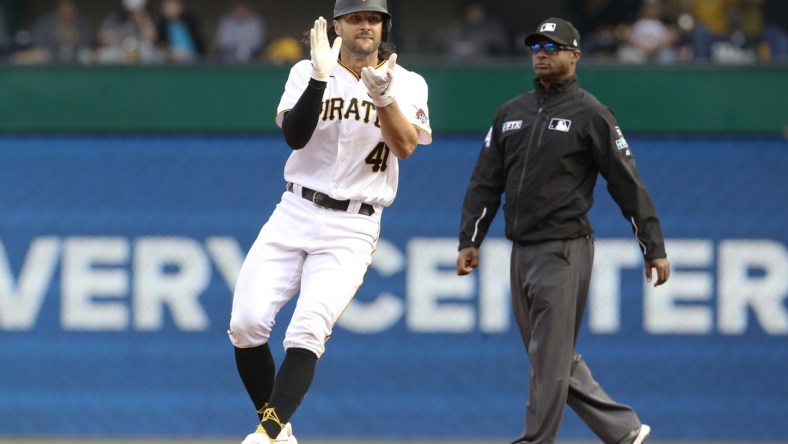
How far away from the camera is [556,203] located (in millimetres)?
6188

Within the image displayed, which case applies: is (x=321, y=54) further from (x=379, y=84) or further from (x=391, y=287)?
(x=391, y=287)

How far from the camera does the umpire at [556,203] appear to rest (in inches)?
242

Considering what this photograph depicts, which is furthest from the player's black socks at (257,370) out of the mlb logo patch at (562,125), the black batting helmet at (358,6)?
the mlb logo patch at (562,125)

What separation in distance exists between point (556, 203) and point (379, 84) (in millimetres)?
1349

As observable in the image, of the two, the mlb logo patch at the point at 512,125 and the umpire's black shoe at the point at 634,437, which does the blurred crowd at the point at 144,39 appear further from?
the umpire's black shoe at the point at 634,437

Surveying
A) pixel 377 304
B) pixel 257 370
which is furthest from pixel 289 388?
pixel 377 304

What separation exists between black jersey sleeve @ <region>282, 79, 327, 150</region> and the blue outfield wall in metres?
2.93

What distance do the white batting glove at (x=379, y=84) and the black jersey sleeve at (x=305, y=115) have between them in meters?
0.18

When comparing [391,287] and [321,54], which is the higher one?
[321,54]

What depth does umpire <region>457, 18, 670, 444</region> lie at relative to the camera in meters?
6.15

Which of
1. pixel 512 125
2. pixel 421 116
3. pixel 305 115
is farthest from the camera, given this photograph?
pixel 512 125

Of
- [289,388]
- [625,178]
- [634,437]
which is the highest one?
[625,178]

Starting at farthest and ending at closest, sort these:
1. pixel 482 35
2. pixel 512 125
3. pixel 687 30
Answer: pixel 482 35 < pixel 687 30 < pixel 512 125

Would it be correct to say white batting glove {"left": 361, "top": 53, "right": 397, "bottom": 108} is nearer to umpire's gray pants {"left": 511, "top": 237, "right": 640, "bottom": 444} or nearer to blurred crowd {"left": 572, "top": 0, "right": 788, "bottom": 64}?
umpire's gray pants {"left": 511, "top": 237, "right": 640, "bottom": 444}
